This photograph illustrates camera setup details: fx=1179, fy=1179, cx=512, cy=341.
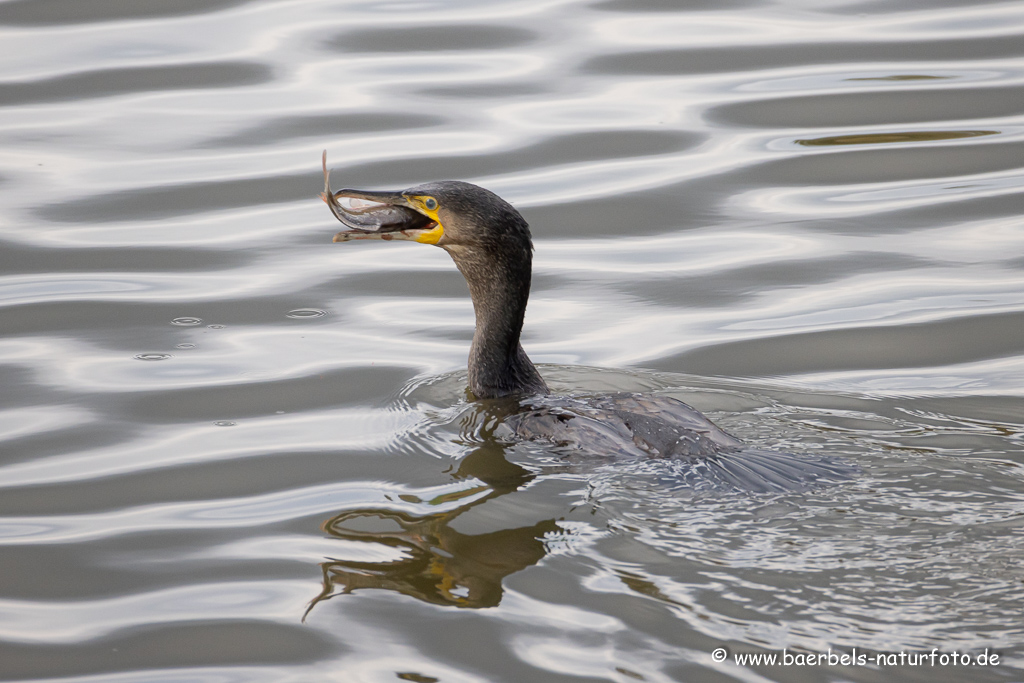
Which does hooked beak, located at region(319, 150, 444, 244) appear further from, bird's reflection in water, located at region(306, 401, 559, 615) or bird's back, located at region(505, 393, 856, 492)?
bird's reflection in water, located at region(306, 401, 559, 615)

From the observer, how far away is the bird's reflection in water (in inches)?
140

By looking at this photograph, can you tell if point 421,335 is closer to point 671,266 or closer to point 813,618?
point 671,266

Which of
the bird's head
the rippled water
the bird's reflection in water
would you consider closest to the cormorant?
the bird's head

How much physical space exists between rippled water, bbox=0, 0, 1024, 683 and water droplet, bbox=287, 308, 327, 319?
22 millimetres

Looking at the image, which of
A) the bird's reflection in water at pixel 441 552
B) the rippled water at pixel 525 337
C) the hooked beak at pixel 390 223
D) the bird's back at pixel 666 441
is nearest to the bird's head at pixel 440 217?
Answer: the hooked beak at pixel 390 223

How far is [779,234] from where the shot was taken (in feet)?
22.8

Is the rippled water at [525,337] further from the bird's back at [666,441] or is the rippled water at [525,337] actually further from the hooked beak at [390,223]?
the hooked beak at [390,223]

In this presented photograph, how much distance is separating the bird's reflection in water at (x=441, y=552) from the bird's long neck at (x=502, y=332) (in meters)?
0.82

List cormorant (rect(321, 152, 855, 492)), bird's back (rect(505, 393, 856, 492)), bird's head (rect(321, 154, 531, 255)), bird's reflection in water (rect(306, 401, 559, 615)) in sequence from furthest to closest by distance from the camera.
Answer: bird's head (rect(321, 154, 531, 255)), cormorant (rect(321, 152, 855, 492)), bird's back (rect(505, 393, 856, 492)), bird's reflection in water (rect(306, 401, 559, 615))

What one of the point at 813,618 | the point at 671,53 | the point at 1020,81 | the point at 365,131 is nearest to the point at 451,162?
the point at 365,131

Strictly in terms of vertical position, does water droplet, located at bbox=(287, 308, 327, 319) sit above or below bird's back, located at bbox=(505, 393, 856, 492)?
above

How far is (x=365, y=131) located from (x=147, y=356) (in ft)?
→ 11.5

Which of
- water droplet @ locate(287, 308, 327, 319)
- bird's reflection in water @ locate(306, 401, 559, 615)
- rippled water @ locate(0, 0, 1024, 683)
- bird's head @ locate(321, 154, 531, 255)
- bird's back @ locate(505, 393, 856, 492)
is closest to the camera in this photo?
rippled water @ locate(0, 0, 1024, 683)

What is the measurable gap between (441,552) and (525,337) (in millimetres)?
2249
